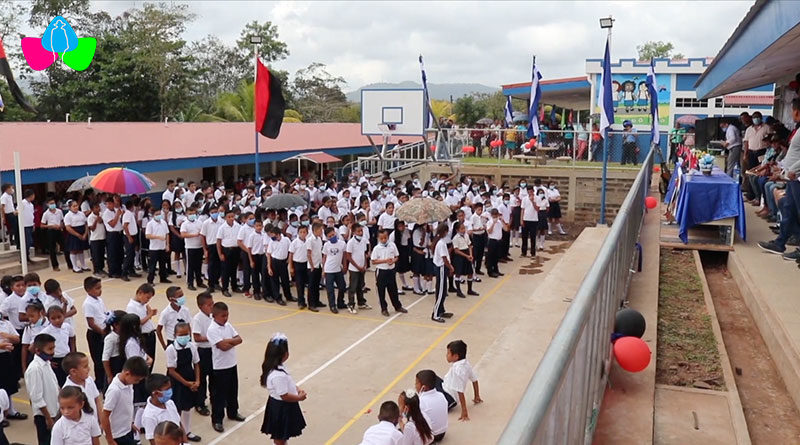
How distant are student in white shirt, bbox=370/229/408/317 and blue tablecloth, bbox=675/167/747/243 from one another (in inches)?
176

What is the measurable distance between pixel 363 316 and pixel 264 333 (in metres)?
1.83

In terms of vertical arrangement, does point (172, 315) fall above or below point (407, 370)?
above

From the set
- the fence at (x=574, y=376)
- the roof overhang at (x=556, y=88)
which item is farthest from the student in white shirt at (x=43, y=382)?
the roof overhang at (x=556, y=88)

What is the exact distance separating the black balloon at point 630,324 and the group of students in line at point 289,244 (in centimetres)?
616

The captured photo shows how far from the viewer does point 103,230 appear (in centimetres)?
1364

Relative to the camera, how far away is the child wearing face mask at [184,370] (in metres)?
6.64

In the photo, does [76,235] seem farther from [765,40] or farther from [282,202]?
[765,40]

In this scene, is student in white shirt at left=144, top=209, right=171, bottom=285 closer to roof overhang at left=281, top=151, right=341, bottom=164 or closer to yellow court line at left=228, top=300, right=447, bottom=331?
yellow court line at left=228, top=300, right=447, bottom=331

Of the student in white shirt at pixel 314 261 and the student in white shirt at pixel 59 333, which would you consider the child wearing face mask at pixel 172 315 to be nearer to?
the student in white shirt at pixel 59 333

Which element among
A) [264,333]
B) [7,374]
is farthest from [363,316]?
[7,374]

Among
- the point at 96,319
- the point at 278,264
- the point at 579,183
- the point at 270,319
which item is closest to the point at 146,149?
the point at 278,264

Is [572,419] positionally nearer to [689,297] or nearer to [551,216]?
[689,297]

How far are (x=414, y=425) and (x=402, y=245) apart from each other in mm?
8625

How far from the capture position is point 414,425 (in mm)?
5090
